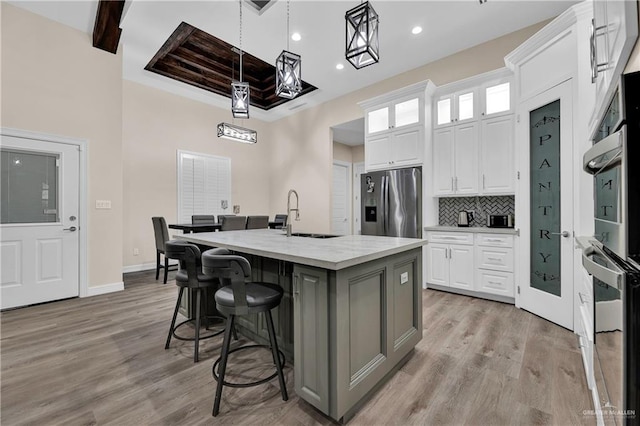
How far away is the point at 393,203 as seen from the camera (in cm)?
430

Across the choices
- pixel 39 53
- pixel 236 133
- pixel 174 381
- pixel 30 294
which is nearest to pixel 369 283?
pixel 174 381

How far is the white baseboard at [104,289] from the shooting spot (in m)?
3.76

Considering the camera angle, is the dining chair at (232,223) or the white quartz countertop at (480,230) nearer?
the white quartz countertop at (480,230)

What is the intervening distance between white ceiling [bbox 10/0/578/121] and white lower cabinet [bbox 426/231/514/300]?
8.88 feet

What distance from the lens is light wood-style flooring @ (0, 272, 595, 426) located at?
152 centimetres

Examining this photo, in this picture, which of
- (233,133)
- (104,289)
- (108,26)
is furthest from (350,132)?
(104,289)

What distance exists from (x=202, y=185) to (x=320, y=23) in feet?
13.4

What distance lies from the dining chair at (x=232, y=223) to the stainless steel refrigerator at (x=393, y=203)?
2100 millimetres

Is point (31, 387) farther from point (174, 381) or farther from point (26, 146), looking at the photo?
point (26, 146)

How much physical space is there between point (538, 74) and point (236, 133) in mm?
3931

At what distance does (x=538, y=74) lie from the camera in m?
2.93

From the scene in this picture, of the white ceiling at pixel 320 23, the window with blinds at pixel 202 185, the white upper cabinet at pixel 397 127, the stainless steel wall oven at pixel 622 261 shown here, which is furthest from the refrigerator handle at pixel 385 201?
the window with blinds at pixel 202 185

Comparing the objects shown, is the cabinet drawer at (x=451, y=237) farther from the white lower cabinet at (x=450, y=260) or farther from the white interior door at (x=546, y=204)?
the white interior door at (x=546, y=204)

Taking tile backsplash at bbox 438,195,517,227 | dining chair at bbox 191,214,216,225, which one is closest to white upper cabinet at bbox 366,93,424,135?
tile backsplash at bbox 438,195,517,227
